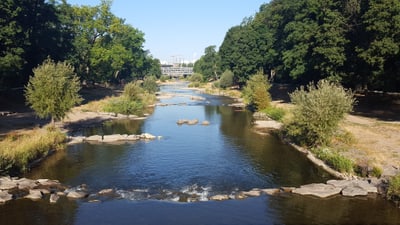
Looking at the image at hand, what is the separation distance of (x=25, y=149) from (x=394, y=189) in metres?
29.3

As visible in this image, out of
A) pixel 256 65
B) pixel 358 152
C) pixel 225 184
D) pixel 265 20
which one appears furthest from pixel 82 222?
pixel 265 20

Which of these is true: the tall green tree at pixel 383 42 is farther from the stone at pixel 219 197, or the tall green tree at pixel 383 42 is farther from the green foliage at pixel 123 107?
the green foliage at pixel 123 107

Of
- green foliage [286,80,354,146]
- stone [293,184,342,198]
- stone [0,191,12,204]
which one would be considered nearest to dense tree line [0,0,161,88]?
stone [0,191,12,204]

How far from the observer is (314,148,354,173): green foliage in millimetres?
31109

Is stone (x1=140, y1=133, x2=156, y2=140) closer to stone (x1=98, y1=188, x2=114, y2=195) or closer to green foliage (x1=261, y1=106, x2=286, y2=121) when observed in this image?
stone (x1=98, y1=188, x2=114, y2=195)

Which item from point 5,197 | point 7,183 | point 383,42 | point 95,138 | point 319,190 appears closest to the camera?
Result: point 5,197

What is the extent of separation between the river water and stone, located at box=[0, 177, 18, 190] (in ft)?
7.95

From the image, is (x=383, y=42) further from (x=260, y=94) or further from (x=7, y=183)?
(x=7, y=183)

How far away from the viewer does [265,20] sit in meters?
116

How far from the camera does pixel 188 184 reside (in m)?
29.4

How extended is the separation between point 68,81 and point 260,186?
26646 mm

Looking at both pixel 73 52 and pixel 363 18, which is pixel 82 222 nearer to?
pixel 363 18

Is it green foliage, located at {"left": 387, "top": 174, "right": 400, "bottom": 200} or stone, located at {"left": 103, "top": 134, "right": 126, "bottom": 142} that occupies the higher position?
green foliage, located at {"left": 387, "top": 174, "right": 400, "bottom": 200}

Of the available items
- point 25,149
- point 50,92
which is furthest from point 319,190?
point 50,92
